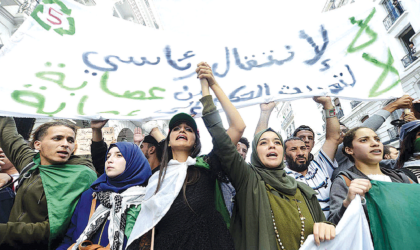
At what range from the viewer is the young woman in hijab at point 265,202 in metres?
1.48

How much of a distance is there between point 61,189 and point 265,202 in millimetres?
1630

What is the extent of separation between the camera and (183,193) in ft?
5.07

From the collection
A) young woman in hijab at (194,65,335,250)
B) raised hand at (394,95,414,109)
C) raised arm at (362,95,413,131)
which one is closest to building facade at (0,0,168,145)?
young woman in hijab at (194,65,335,250)

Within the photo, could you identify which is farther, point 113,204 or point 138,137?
point 138,137

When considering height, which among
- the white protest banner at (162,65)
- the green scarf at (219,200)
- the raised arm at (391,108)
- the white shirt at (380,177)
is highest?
the white protest banner at (162,65)

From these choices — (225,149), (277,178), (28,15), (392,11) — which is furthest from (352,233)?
(392,11)

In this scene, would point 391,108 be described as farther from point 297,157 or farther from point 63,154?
point 63,154

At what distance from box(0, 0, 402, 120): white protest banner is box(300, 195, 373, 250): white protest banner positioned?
1335mm

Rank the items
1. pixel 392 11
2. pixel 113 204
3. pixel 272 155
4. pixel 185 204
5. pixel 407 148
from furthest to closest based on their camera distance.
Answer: pixel 392 11 → pixel 407 148 → pixel 272 155 → pixel 113 204 → pixel 185 204

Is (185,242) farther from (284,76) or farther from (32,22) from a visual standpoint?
(32,22)

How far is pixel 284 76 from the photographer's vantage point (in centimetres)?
278

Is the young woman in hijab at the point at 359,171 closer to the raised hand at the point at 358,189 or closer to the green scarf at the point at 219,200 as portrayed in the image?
the raised hand at the point at 358,189

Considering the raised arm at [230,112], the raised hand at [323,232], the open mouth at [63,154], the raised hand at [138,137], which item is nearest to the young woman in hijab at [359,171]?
the raised hand at [323,232]

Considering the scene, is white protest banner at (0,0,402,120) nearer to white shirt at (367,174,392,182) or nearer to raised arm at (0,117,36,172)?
raised arm at (0,117,36,172)
